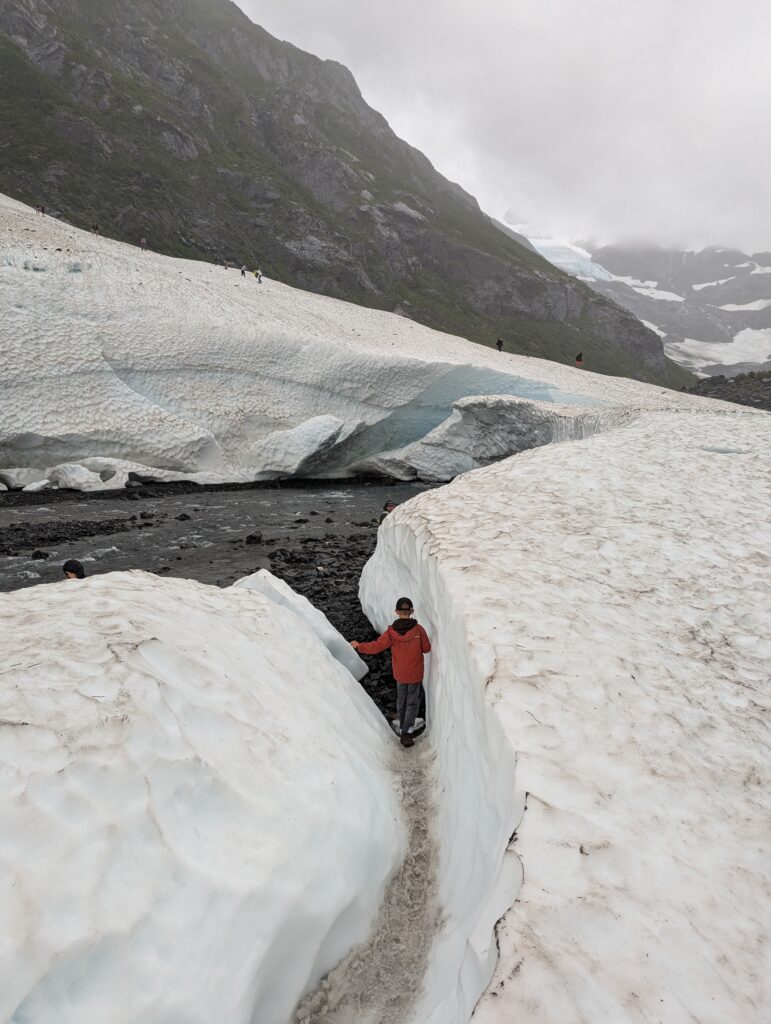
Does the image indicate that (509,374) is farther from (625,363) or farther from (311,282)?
(625,363)

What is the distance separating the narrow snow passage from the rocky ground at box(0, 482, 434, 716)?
8.00 feet

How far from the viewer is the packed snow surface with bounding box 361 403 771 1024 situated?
2.18 metres

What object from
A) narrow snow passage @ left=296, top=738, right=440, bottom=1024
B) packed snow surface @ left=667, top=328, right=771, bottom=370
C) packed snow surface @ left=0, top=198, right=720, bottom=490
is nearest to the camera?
narrow snow passage @ left=296, top=738, right=440, bottom=1024

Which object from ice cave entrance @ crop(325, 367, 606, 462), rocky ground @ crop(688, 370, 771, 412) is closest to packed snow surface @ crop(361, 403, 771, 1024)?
ice cave entrance @ crop(325, 367, 606, 462)

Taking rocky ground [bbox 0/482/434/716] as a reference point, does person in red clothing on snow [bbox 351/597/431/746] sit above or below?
above

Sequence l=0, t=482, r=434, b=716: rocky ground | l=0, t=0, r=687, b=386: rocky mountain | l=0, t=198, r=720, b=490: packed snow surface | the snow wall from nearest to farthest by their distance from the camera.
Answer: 1. the snow wall
2. l=0, t=482, r=434, b=716: rocky ground
3. l=0, t=198, r=720, b=490: packed snow surface
4. l=0, t=0, r=687, b=386: rocky mountain

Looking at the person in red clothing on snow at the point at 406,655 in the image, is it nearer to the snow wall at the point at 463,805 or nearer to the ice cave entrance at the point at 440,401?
the snow wall at the point at 463,805

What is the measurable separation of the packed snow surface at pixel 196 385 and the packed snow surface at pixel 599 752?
11563 mm

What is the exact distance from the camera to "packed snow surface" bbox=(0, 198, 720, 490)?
53.8 ft

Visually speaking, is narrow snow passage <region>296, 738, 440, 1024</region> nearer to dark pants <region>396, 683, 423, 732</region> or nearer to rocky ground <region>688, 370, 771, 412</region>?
dark pants <region>396, 683, 423, 732</region>

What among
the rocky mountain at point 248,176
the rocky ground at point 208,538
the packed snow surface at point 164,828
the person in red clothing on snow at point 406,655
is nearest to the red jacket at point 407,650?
the person in red clothing on snow at point 406,655

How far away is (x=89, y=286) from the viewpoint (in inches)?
765

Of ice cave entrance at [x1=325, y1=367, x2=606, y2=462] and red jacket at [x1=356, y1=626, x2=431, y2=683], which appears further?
ice cave entrance at [x1=325, y1=367, x2=606, y2=462]

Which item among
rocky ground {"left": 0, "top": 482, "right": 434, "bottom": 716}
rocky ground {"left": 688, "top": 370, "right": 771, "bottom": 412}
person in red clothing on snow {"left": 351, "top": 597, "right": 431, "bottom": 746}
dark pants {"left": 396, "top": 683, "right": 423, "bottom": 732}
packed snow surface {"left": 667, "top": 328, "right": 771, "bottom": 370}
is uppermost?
packed snow surface {"left": 667, "top": 328, "right": 771, "bottom": 370}
